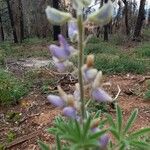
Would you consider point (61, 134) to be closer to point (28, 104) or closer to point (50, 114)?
point (50, 114)

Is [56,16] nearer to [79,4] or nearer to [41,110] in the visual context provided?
[79,4]

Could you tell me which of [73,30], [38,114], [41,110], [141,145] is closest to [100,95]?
[73,30]

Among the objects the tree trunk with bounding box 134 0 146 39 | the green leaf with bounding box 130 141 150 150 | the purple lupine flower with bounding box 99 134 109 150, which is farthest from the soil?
the tree trunk with bounding box 134 0 146 39

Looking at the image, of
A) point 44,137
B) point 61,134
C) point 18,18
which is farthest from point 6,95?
point 18,18

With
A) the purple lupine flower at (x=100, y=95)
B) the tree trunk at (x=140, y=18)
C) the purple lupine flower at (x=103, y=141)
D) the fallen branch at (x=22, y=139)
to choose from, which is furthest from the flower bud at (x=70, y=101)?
the tree trunk at (x=140, y=18)

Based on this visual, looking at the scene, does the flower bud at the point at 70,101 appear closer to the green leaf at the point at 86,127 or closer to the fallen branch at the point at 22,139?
the green leaf at the point at 86,127

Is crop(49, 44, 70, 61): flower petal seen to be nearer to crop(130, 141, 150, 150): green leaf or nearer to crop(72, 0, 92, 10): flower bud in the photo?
crop(72, 0, 92, 10): flower bud
